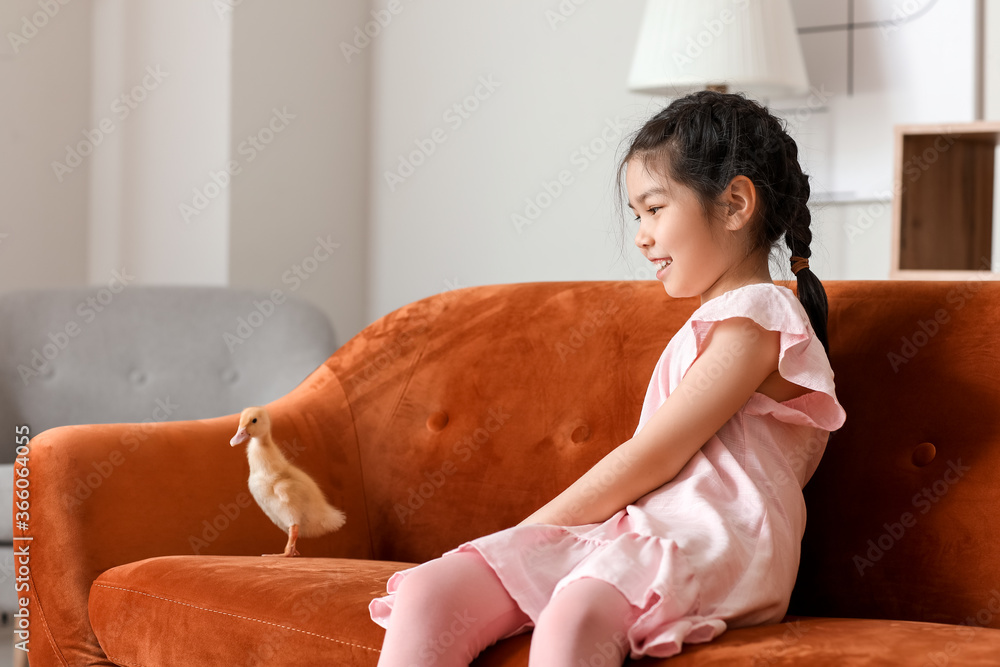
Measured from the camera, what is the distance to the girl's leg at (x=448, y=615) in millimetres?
973

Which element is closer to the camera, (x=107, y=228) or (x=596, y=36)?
(x=596, y=36)

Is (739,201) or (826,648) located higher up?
(739,201)

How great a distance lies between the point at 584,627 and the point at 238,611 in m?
0.47

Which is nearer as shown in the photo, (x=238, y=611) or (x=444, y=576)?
(x=444, y=576)

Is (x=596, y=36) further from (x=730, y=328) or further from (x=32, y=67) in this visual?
(x=730, y=328)

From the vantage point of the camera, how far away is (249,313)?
2.39 m

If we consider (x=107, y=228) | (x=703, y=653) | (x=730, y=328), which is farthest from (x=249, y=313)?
(x=703, y=653)

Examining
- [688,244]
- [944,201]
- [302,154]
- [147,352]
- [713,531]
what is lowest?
[713,531]

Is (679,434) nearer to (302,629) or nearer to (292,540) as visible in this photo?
(302,629)

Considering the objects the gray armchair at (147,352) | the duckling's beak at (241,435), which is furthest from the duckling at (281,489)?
the gray armchair at (147,352)

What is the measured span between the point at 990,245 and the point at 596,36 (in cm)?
114

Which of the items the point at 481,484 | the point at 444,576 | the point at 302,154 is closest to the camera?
the point at 444,576

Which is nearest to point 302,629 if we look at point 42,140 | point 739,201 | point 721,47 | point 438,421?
point 438,421

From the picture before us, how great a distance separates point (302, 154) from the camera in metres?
3.08
